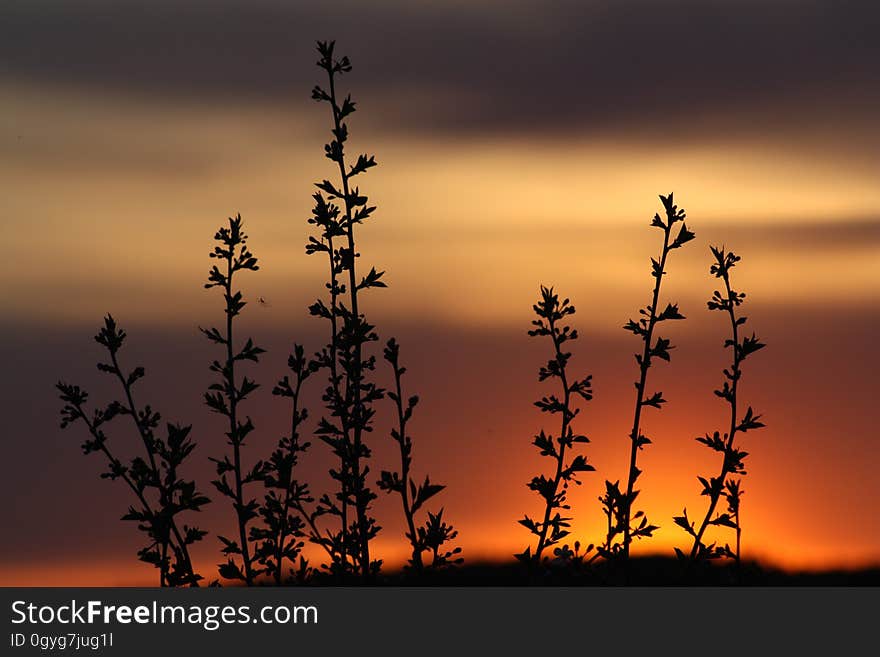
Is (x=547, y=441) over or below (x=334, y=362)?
below

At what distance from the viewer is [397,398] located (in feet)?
39.9

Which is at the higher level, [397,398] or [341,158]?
[341,158]

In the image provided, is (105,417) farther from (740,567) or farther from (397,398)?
(740,567)

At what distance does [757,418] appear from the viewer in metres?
12.8

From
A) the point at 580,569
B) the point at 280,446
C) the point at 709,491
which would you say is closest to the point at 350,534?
the point at 280,446

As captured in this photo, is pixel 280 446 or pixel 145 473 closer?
pixel 145 473

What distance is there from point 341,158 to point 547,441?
2.97m

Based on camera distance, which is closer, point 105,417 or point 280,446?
point 105,417

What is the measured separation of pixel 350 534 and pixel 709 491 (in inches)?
118

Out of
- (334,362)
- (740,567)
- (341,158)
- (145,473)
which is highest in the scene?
(341,158)

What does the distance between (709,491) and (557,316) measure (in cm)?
194

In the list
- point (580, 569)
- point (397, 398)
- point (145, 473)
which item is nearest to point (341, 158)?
point (397, 398)

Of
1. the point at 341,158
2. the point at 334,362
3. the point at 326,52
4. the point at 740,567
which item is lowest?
the point at 740,567

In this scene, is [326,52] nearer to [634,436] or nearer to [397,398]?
[397,398]
